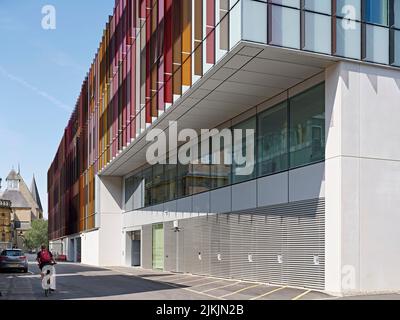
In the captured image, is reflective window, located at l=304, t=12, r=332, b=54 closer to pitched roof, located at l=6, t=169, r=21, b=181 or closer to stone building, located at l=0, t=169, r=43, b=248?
stone building, located at l=0, t=169, r=43, b=248

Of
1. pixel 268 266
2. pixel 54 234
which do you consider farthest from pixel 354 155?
pixel 54 234

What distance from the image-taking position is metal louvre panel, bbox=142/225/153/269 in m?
38.6

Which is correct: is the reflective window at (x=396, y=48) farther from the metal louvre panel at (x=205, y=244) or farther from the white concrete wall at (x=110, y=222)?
the white concrete wall at (x=110, y=222)

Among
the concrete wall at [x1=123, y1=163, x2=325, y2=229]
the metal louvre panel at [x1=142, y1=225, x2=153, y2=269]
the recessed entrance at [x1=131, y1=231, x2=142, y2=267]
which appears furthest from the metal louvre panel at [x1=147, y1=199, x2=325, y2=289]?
the recessed entrance at [x1=131, y1=231, x2=142, y2=267]

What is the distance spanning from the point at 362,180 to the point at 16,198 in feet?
563

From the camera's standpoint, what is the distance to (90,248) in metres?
51.2

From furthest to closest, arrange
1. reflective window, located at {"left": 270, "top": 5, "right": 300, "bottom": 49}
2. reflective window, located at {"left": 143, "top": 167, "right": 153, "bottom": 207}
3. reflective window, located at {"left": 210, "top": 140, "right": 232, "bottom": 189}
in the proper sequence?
1. reflective window, located at {"left": 143, "top": 167, "right": 153, "bottom": 207}
2. reflective window, located at {"left": 210, "top": 140, "right": 232, "bottom": 189}
3. reflective window, located at {"left": 270, "top": 5, "right": 300, "bottom": 49}

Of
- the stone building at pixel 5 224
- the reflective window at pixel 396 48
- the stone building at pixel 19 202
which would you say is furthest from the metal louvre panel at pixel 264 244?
the stone building at pixel 19 202

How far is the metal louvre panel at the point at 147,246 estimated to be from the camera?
38625mm

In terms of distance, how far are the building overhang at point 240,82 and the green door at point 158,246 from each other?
9117 mm

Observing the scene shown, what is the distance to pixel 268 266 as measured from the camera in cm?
2234

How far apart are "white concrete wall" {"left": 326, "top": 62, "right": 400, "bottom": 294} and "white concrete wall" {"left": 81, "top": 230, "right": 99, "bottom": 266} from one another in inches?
1258

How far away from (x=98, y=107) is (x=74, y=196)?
2008 centimetres

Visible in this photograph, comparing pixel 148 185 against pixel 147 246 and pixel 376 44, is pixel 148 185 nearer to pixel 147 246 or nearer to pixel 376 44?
pixel 147 246
